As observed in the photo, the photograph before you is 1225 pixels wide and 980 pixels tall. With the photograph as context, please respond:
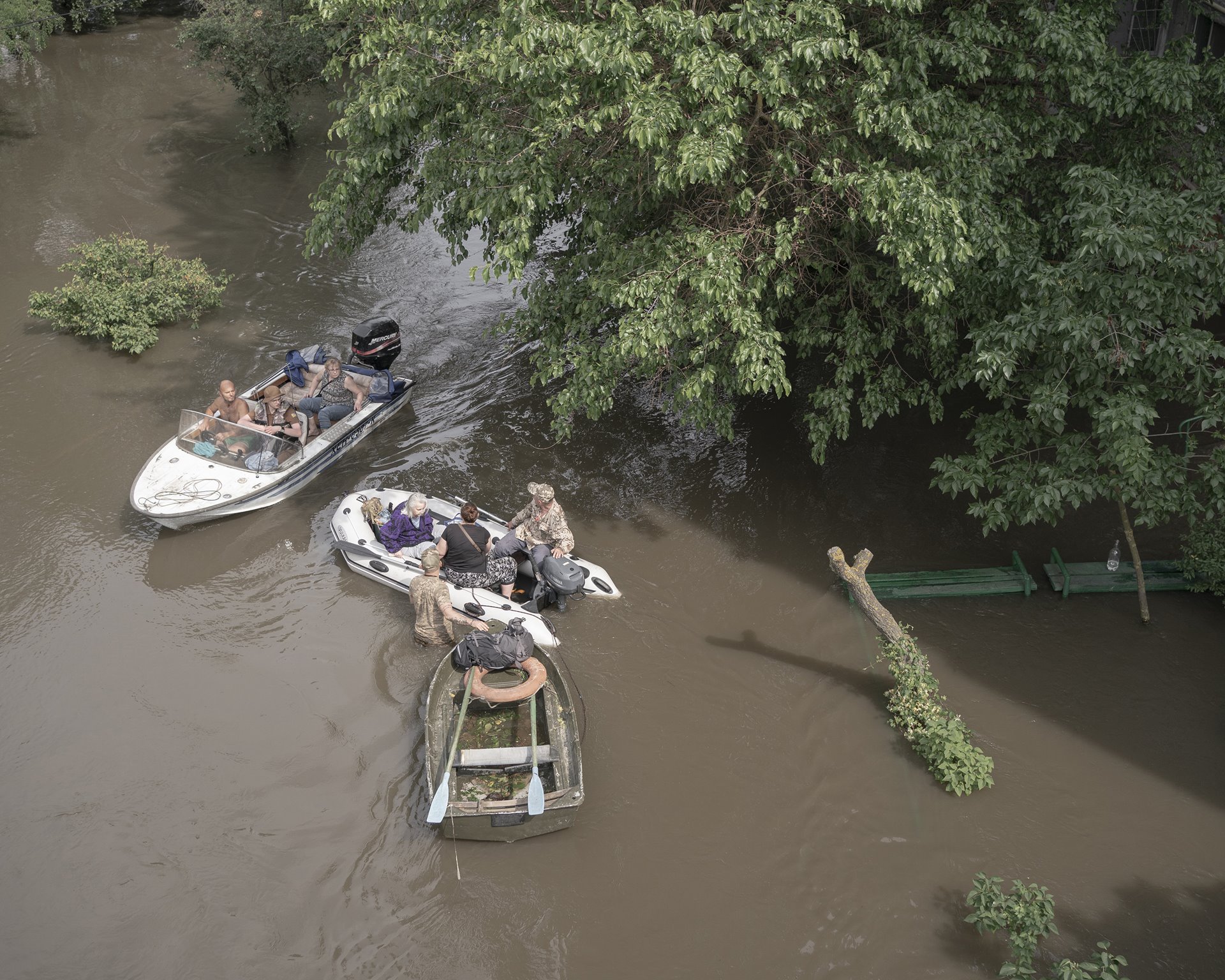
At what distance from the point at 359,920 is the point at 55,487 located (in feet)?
26.7

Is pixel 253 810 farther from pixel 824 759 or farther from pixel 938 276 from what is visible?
pixel 938 276

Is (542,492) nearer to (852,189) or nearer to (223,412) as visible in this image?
(852,189)

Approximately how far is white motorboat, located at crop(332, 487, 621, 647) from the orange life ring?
3.19 ft

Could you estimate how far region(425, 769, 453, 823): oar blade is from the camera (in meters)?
7.54

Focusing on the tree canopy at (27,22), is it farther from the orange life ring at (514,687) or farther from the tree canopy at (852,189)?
the orange life ring at (514,687)

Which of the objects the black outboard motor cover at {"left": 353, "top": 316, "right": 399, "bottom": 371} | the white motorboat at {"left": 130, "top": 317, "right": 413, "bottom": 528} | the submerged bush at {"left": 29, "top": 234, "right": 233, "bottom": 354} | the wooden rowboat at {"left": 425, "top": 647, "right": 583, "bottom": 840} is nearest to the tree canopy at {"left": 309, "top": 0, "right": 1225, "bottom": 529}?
the white motorboat at {"left": 130, "top": 317, "right": 413, "bottom": 528}

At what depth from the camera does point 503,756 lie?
8.21 m

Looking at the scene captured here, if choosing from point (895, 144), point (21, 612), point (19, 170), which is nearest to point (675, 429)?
point (895, 144)

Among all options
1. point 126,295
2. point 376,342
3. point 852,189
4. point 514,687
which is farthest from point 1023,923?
point 126,295

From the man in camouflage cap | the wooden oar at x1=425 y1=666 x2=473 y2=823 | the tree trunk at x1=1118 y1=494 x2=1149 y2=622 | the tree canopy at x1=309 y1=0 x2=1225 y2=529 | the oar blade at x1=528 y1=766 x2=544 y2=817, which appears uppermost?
the tree canopy at x1=309 y1=0 x2=1225 y2=529

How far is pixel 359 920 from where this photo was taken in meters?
7.52

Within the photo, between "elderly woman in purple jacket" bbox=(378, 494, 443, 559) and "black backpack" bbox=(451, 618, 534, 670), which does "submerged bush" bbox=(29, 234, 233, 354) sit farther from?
"black backpack" bbox=(451, 618, 534, 670)

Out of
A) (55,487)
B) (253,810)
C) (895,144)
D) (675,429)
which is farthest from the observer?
(675,429)

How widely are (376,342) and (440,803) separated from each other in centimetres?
812
